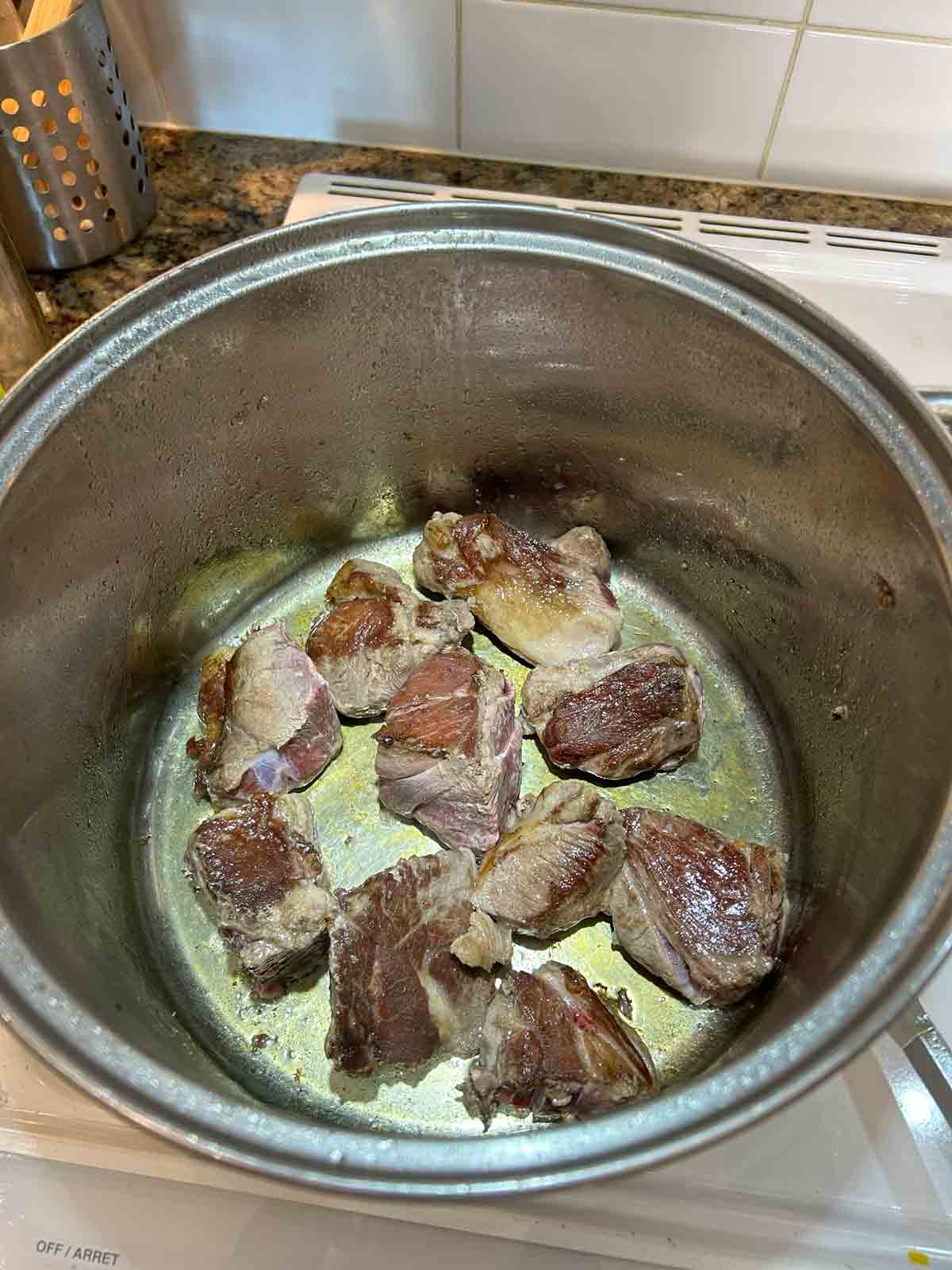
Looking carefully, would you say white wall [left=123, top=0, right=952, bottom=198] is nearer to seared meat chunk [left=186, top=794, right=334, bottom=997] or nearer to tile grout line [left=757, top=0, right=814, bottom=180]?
tile grout line [left=757, top=0, right=814, bottom=180]

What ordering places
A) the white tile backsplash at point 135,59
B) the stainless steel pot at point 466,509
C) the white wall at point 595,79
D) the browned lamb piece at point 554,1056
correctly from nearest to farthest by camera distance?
the stainless steel pot at point 466,509 → the browned lamb piece at point 554,1056 → the white wall at point 595,79 → the white tile backsplash at point 135,59

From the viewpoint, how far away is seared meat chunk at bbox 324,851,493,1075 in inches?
38.8

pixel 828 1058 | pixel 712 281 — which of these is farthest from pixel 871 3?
pixel 828 1058

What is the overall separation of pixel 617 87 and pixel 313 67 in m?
0.50

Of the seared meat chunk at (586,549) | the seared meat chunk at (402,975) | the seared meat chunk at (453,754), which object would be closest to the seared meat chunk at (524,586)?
the seared meat chunk at (586,549)

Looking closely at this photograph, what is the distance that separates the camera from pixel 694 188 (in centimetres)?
156

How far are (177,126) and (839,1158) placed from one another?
183 centimetres

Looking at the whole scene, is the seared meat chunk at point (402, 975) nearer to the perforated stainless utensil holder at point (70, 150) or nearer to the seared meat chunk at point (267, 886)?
the seared meat chunk at point (267, 886)

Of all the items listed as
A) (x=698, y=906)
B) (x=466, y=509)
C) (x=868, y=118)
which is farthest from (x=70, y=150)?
(x=698, y=906)

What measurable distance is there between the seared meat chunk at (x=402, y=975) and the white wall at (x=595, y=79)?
122 cm

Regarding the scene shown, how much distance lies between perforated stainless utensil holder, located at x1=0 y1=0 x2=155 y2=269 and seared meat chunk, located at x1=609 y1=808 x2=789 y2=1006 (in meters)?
1.19

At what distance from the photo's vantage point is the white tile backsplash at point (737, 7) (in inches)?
52.1

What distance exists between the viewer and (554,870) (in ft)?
3.51

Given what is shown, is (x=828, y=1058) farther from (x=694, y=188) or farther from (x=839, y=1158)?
(x=694, y=188)
